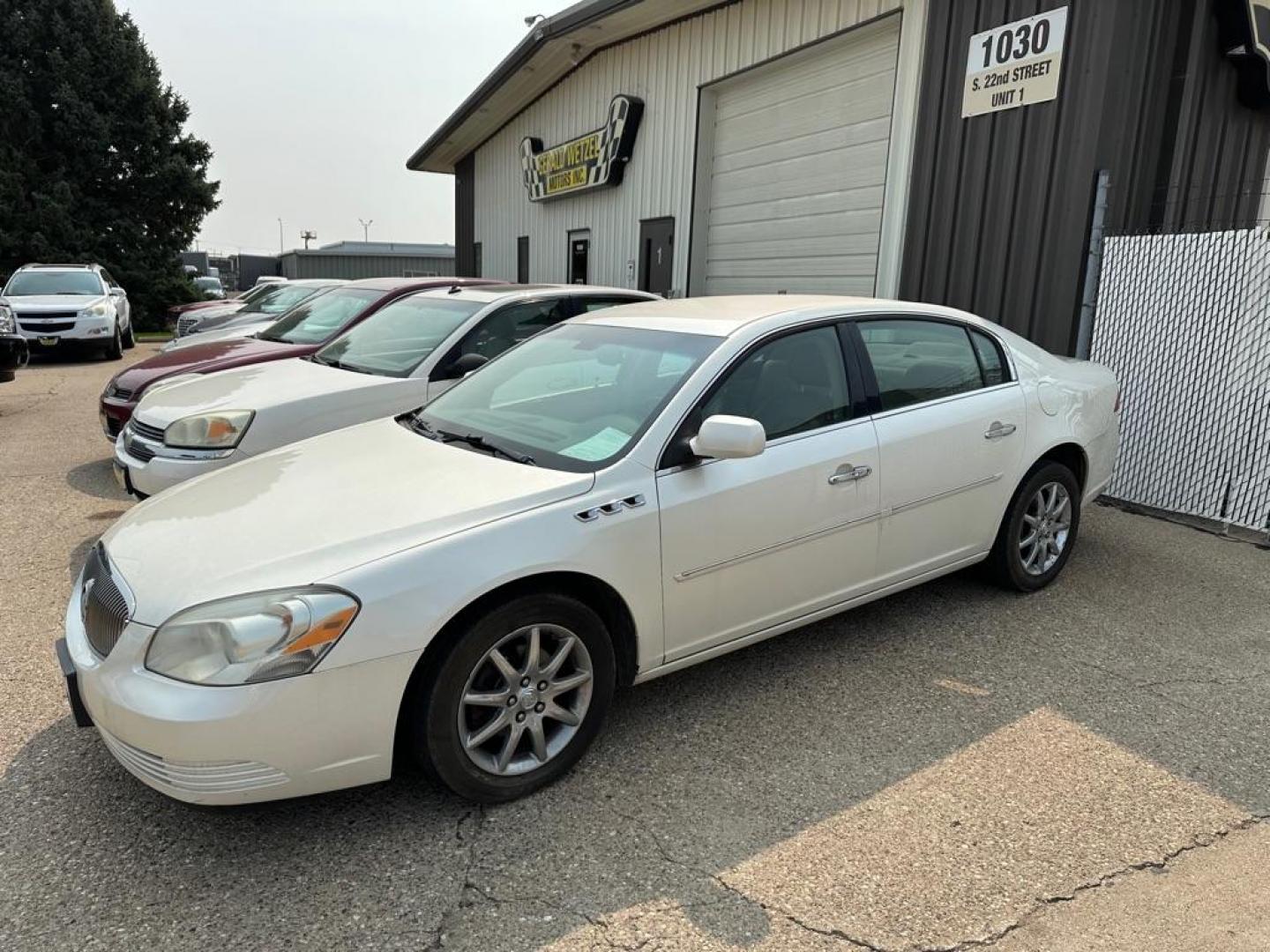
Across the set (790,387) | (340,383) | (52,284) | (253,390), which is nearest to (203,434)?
(253,390)

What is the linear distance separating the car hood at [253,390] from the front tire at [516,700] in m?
3.09

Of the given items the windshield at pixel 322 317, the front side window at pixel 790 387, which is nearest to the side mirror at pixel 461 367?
the windshield at pixel 322 317

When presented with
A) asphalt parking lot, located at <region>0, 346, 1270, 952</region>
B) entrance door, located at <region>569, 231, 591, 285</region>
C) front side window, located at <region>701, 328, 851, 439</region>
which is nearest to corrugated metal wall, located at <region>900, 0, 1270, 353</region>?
asphalt parking lot, located at <region>0, 346, 1270, 952</region>

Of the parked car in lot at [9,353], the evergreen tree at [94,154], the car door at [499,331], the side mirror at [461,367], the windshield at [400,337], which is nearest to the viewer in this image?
the side mirror at [461,367]

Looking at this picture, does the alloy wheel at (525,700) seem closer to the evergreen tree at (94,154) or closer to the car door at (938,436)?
the car door at (938,436)

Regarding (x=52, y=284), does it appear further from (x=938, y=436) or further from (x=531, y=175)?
(x=938, y=436)

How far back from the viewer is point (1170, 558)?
529 centimetres

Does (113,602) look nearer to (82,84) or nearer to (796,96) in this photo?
(796,96)

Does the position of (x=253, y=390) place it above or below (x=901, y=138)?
below

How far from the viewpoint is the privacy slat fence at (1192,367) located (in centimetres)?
579

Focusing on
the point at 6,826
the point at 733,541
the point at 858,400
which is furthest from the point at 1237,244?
the point at 6,826

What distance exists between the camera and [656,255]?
41.1 ft

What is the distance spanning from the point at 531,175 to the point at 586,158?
2.82 metres

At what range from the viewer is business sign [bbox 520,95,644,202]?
12.9 metres
